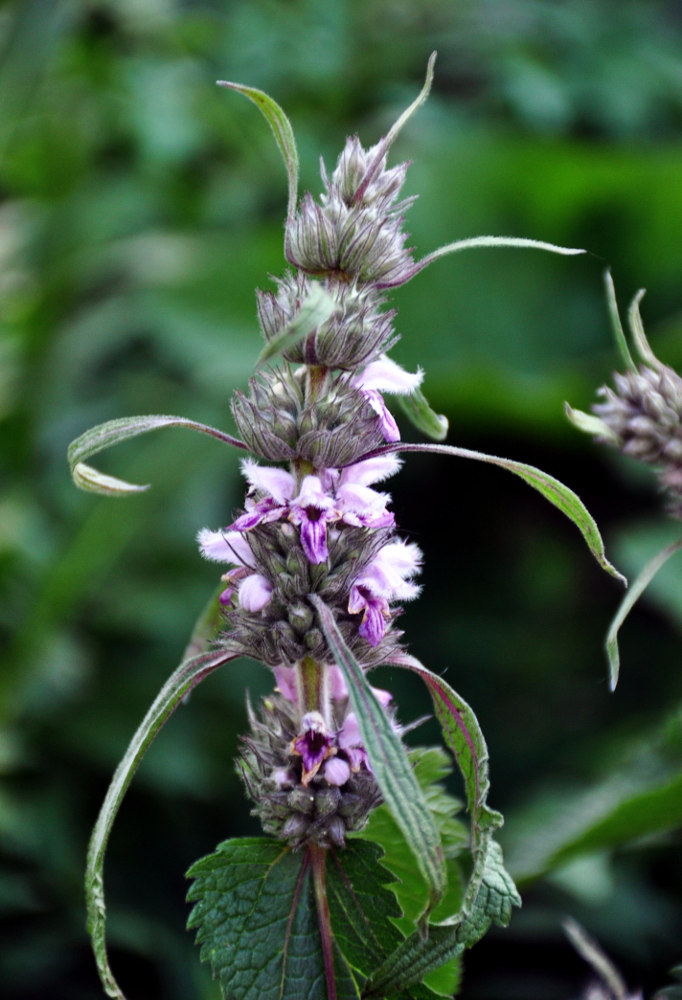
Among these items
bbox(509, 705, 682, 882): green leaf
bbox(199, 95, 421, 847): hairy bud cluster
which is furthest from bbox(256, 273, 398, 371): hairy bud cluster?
bbox(509, 705, 682, 882): green leaf

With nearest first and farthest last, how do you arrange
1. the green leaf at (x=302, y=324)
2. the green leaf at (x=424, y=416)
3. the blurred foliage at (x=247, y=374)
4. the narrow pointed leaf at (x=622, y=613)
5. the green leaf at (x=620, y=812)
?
the green leaf at (x=302, y=324) → the narrow pointed leaf at (x=622, y=613) → the green leaf at (x=424, y=416) → the green leaf at (x=620, y=812) → the blurred foliage at (x=247, y=374)

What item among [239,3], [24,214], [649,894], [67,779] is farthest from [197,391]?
[649,894]

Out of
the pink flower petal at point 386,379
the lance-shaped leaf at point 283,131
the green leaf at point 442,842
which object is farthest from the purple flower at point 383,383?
the green leaf at point 442,842

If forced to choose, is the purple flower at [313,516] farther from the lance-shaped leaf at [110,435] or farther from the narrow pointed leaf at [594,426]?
the narrow pointed leaf at [594,426]

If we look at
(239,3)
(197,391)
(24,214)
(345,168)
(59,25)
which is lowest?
(345,168)

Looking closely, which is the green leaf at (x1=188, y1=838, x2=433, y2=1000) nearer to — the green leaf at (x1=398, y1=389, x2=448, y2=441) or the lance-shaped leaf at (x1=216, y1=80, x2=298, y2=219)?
the green leaf at (x1=398, y1=389, x2=448, y2=441)

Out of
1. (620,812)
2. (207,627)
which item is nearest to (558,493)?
(207,627)

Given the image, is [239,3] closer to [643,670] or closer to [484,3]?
[484,3]
